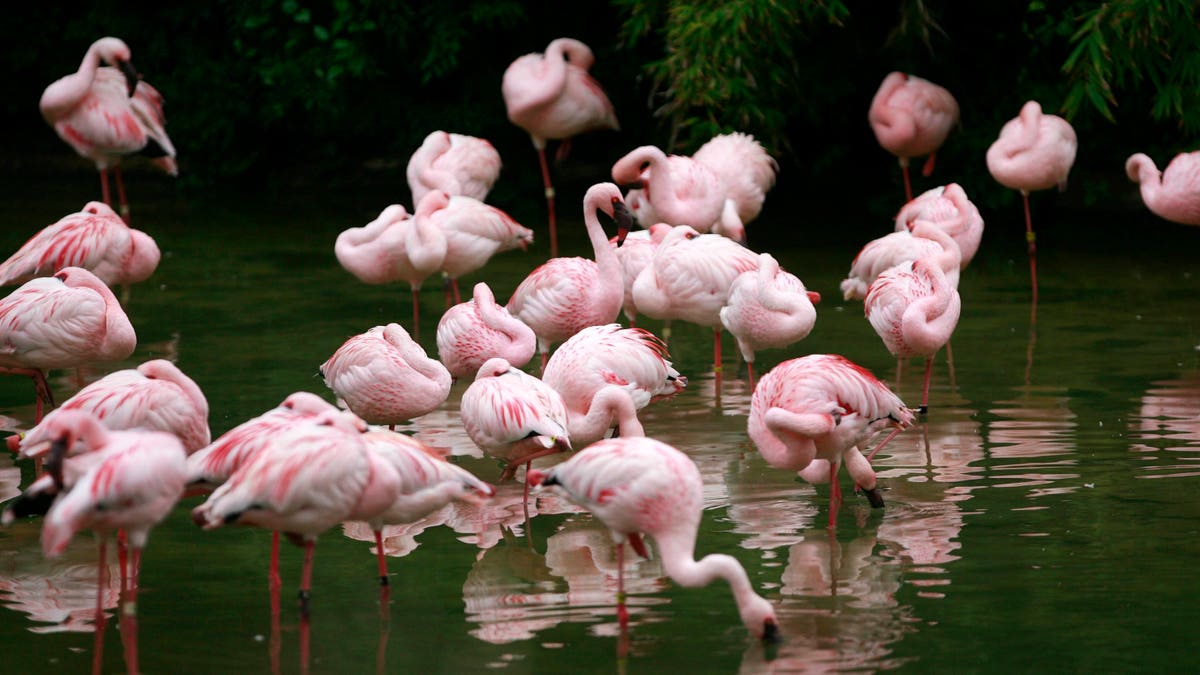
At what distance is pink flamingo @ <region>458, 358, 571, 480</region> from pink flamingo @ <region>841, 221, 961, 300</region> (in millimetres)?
2662

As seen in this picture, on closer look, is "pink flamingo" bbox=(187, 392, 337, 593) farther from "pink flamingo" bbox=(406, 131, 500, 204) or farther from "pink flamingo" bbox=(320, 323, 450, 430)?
"pink flamingo" bbox=(406, 131, 500, 204)

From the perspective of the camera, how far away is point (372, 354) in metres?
5.78

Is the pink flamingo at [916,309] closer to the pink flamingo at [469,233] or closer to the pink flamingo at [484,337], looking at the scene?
the pink flamingo at [484,337]

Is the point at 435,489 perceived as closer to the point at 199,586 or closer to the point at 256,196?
the point at 199,586

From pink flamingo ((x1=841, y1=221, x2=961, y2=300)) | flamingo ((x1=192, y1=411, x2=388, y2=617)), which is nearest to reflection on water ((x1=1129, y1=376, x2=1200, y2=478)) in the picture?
pink flamingo ((x1=841, y1=221, x2=961, y2=300))

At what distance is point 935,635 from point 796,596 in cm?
49

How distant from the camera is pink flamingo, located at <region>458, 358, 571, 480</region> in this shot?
5176 mm

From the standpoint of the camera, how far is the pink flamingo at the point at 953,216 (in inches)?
326

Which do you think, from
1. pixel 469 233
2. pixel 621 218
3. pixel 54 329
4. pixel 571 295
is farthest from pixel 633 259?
pixel 54 329

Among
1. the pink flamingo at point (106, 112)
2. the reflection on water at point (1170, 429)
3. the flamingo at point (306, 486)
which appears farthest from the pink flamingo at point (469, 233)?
the flamingo at point (306, 486)

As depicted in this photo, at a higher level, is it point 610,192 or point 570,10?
point 570,10

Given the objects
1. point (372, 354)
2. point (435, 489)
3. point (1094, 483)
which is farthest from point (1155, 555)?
point (372, 354)

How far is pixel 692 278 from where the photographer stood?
7262 millimetres

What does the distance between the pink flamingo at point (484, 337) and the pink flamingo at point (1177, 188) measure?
4179 millimetres
